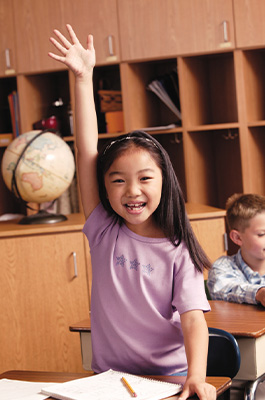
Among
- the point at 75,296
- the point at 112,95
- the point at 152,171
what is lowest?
the point at 75,296

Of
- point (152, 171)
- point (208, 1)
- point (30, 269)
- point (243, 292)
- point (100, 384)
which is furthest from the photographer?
point (208, 1)

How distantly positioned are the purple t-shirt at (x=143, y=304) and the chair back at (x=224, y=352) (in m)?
0.39

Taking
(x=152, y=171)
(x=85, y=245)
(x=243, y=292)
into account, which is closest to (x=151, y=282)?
(x=152, y=171)

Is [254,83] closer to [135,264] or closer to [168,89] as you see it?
[168,89]

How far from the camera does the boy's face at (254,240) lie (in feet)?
8.50

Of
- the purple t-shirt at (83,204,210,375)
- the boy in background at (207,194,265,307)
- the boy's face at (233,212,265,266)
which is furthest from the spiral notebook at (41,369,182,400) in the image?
the boy's face at (233,212,265,266)

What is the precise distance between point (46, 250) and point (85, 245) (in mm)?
195

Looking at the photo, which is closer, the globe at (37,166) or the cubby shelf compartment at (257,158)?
the globe at (37,166)

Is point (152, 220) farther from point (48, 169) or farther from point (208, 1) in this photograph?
point (208, 1)

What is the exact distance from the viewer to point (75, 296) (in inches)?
124

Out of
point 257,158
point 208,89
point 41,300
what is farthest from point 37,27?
point 41,300

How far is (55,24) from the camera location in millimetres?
3760

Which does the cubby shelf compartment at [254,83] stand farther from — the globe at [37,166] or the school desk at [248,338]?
the school desk at [248,338]

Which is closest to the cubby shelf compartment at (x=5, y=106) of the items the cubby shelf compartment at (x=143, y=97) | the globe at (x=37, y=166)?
the cubby shelf compartment at (x=143, y=97)
